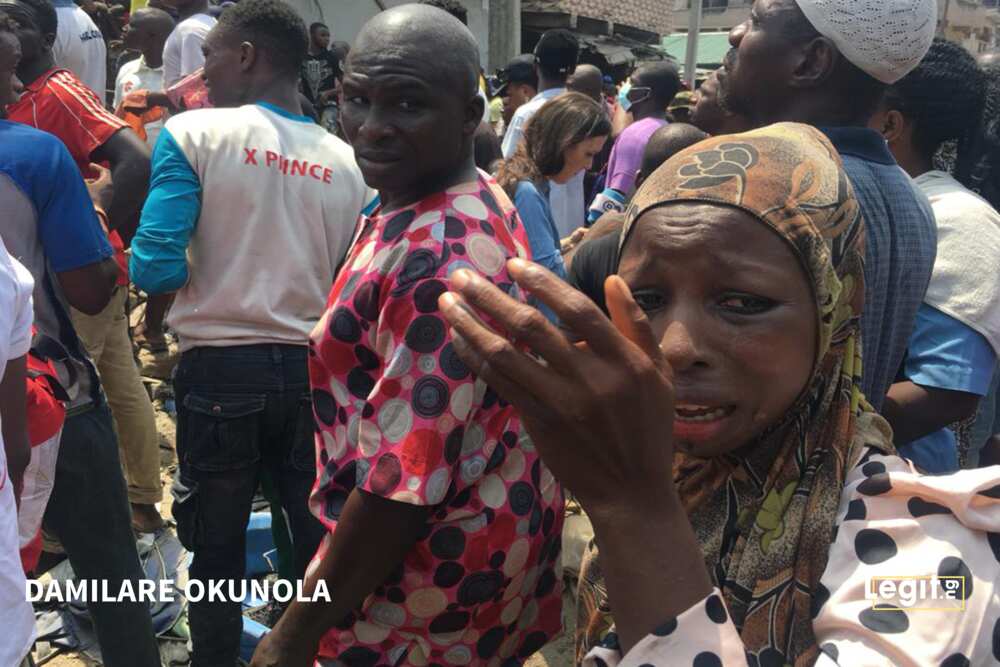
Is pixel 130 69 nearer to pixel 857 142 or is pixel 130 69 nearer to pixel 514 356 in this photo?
pixel 857 142

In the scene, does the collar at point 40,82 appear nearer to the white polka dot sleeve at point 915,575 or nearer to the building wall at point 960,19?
the white polka dot sleeve at point 915,575

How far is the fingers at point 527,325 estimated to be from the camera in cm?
84

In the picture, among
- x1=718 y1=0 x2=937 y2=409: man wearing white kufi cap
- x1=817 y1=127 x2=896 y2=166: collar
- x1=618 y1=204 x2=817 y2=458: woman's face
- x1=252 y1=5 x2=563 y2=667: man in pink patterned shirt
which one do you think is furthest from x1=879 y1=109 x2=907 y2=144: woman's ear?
x1=618 y1=204 x2=817 y2=458: woman's face

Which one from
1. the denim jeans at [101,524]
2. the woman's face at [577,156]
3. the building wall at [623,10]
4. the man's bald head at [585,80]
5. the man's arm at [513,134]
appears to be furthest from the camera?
the building wall at [623,10]

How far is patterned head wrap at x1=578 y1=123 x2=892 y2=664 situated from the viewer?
1.11 metres

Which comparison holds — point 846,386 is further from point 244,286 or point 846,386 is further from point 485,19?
point 485,19

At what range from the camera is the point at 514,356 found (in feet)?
2.82

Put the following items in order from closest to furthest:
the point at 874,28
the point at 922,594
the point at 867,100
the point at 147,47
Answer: the point at 922,594 < the point at 874,28 < the point at 867,100 < the point at 147,47

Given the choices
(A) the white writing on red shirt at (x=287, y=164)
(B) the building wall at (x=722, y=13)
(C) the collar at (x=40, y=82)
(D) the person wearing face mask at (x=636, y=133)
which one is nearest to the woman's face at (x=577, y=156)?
(D) the person wearing face mask at (x=636, y=133)

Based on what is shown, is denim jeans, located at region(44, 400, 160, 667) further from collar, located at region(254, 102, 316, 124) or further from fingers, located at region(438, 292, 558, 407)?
fingers, located at region(438, 292, 558, 407)

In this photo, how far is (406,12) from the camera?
1.85 meters

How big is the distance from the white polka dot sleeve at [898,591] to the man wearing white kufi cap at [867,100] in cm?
70

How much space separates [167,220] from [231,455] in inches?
28.9

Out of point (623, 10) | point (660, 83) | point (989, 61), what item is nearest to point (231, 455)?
point (989, 61)
